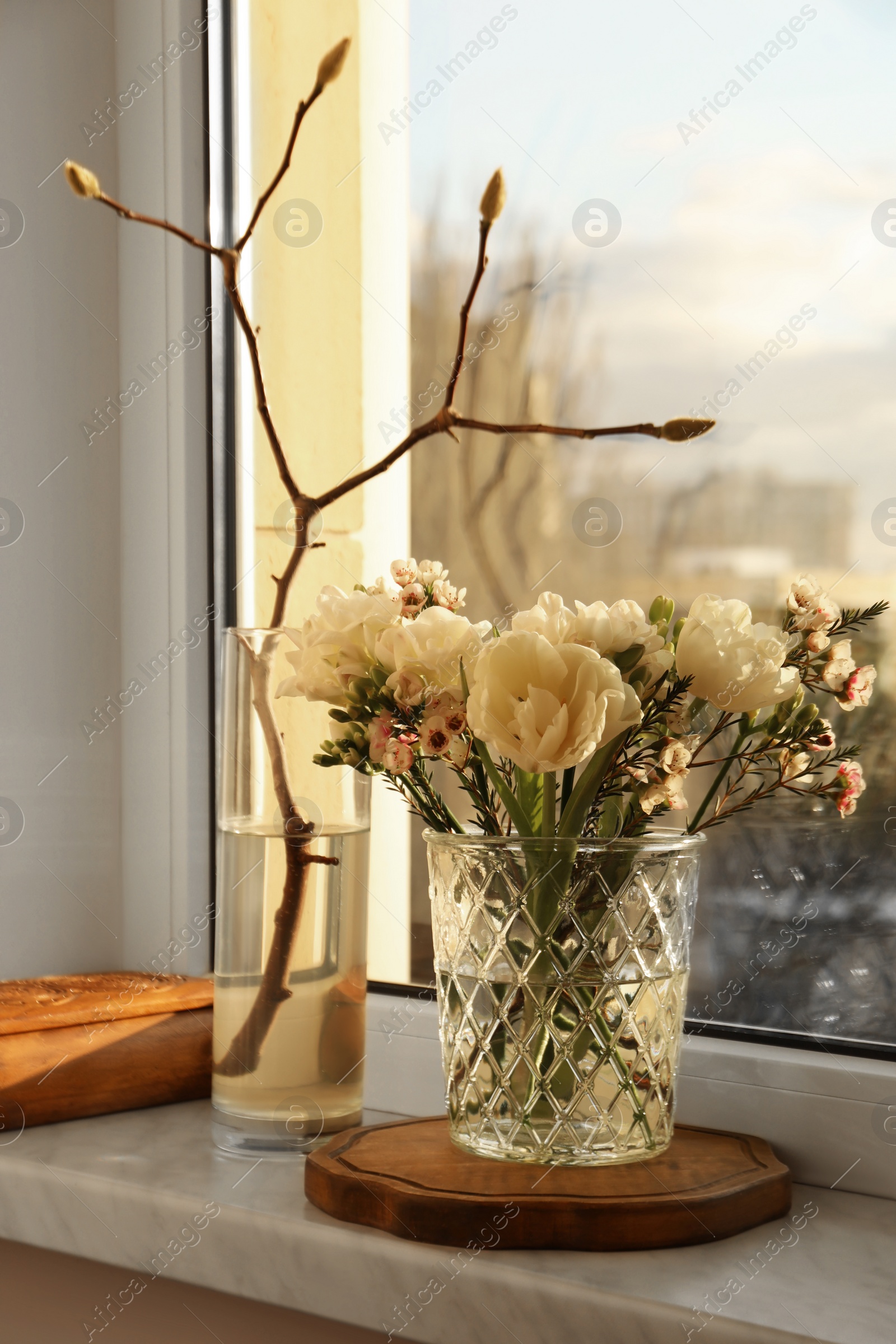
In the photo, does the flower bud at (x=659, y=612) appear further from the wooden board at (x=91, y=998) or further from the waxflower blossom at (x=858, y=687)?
the wooden board at (x=91, y=998)

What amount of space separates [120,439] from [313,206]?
11.7 inches

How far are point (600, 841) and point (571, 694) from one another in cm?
13

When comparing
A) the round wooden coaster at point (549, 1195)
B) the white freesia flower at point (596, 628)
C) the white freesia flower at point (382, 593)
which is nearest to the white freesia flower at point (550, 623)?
the white freesia flower at point (596, 628)

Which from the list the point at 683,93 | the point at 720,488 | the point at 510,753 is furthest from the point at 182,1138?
the point at 683,93

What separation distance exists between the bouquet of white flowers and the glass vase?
0.11 meters

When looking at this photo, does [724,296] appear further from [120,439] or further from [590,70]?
[120,439]

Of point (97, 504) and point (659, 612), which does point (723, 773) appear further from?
point (97, 504)

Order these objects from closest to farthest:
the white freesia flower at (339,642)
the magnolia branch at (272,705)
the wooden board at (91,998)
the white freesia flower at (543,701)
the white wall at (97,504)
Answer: the white freesia flower at (543,701), the white freesia flower at (339,642), the magnolia branch at (272,705), the wooden board at (91,998), the white wall at (97,504)

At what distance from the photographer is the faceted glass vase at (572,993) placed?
0.76 m

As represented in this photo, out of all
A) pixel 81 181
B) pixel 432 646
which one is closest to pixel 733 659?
pixel 432 646

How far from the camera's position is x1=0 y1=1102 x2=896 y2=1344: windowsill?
2.15 feet

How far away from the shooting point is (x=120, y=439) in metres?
1.24

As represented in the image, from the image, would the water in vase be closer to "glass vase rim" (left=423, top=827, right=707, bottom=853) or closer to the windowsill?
the windowsill

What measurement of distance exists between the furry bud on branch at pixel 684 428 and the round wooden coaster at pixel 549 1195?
465mm
